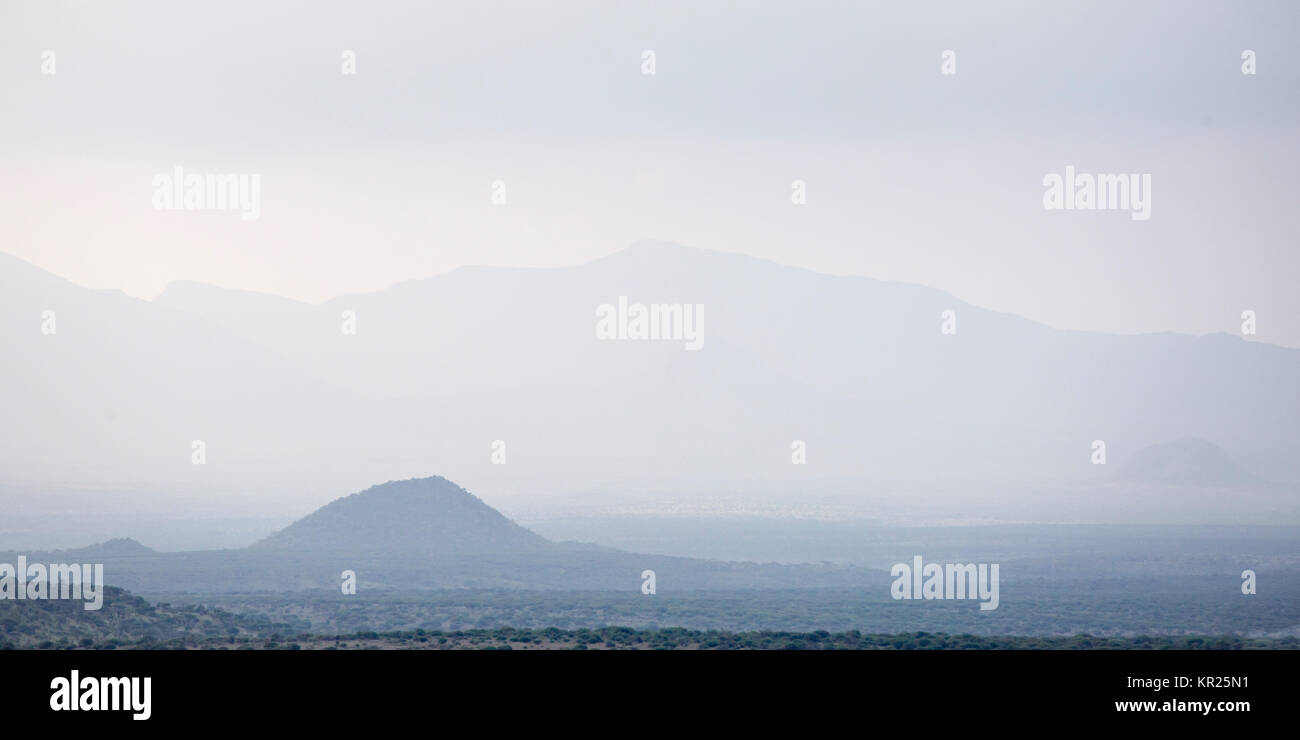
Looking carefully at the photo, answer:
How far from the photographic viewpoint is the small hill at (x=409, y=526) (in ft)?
461

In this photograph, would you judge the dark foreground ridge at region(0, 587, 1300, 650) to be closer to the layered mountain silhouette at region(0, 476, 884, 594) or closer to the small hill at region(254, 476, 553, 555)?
the layered mountain silhouette at region(0, 476, 884, 594)

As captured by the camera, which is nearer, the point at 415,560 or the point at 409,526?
the point at 415,560

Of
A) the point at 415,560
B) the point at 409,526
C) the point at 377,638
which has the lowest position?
the point at 377,638

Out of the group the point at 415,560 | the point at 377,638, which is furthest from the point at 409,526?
the point at 377,638

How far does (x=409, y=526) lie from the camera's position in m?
146

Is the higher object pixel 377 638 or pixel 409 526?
pixel 409 526

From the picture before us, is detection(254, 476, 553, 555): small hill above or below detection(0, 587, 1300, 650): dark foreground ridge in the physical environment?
above

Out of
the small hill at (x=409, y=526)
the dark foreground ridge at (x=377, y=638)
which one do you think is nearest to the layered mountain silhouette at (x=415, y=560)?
the small hill at (x=409, y=526)

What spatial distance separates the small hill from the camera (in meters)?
140

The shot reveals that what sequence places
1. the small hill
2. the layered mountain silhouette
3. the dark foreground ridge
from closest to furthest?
1. the dark foreground ridge
2. the layered mountain silhouette
3. the small hill

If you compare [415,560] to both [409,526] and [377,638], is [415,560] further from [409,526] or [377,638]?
[377,638]

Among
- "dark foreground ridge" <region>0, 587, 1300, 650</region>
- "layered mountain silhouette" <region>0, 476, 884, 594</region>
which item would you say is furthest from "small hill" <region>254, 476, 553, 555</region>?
"dark foreground ridge" <region>0, 587, 1300, 650</region>

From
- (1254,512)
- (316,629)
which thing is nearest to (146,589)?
(316,629)
